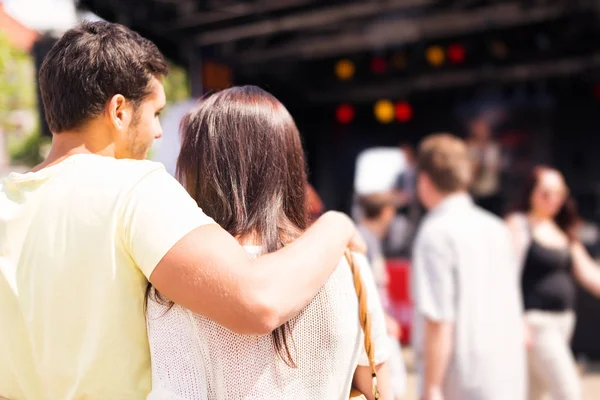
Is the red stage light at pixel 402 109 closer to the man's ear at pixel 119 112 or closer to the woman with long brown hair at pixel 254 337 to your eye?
the woman with long brown hair at pixel 254 337

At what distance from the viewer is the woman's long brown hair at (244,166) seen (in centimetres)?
127

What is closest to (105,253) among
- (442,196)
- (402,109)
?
(442,196)

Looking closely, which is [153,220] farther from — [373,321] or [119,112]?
[373,321]

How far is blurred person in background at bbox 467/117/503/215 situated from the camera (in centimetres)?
788

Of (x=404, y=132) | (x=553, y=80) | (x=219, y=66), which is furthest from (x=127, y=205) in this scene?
(x=404, y=132)

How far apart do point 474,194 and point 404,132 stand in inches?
45.6

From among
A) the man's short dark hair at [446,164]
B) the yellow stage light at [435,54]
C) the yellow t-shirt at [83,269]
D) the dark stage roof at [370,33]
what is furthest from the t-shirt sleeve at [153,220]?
the yellow stage light at [435,54]

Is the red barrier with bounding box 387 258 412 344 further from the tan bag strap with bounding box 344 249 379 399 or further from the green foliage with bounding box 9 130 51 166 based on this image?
the green foliage with bounding box 9 130 51 166

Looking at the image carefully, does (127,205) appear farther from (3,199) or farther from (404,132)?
(404,132)

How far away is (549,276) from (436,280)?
1294 millimetres

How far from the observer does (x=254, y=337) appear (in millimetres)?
1201

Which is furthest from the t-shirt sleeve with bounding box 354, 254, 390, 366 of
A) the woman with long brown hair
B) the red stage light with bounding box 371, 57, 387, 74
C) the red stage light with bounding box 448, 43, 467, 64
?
the red stage light with bounding box 371, 57, 387, 74

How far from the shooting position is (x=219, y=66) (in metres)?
6.61

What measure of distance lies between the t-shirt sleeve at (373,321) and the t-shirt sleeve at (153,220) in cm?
36
